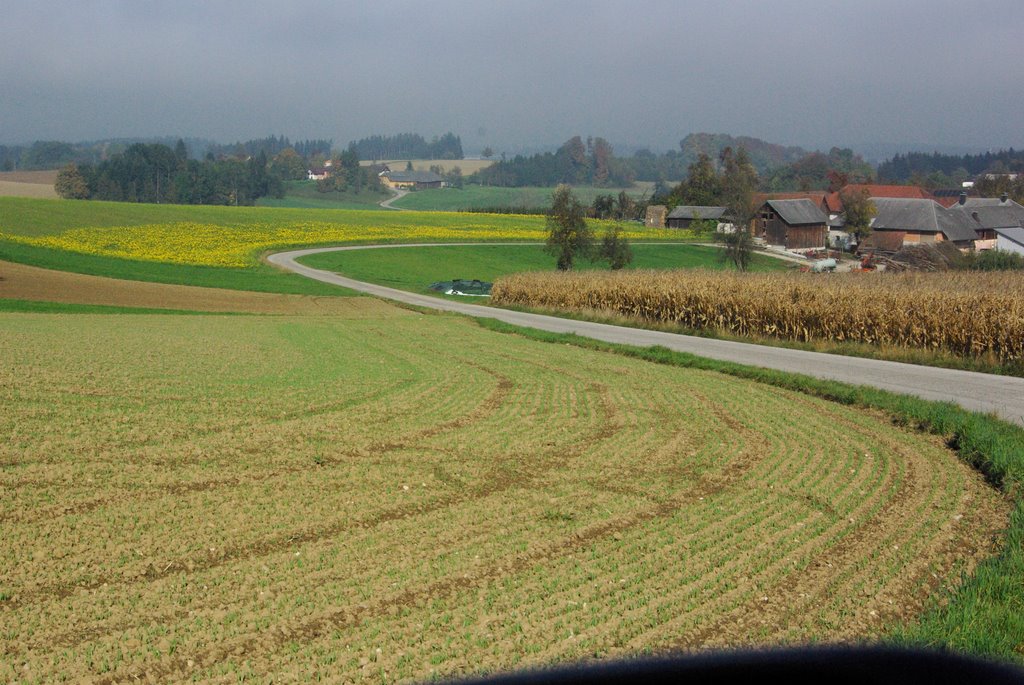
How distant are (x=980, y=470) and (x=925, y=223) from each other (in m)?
86.4

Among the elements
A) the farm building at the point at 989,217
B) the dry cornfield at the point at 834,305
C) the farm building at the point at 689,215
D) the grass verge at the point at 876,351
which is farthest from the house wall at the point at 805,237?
the grass verge at the point at 876,351

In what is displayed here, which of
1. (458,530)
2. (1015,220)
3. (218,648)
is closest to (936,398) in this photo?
(458,530)

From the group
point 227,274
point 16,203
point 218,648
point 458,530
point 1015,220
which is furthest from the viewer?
point 1015,220

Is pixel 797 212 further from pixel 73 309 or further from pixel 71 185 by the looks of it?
pixel 71 185

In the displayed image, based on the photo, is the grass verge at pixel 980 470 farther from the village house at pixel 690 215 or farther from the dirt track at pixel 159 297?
the village house at pixel 690 215

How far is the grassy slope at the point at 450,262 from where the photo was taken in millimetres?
63156

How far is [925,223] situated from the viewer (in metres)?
90.9

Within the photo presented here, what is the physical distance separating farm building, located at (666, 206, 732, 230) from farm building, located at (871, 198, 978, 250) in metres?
26.8

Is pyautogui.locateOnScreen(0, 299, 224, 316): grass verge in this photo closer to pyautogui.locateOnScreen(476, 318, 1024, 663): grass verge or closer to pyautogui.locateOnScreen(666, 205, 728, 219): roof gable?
pyautogui.locateOnScreen(476, 318, 1024, 663): grass verge

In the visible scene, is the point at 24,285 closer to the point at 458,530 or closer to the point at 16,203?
the point at 458,530

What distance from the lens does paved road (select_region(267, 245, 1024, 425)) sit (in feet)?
60.4

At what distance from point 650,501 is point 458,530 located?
2303mm

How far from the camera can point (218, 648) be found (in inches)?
240

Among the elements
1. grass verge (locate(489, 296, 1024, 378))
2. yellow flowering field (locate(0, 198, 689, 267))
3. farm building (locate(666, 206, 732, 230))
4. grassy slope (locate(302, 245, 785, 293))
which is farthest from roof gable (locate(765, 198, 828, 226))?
grass verge (locate(489, 296, 1024, 378))
